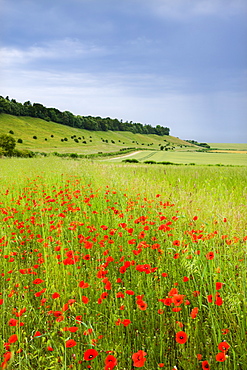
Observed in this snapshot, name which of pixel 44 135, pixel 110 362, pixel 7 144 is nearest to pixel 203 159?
pixel 7 144

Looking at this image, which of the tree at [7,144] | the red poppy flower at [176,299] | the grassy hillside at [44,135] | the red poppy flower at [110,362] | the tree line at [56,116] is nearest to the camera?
the red poppy flower at [110,362]

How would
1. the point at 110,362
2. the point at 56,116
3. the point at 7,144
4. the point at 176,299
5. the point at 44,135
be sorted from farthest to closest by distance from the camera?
1. the point at 56,116
2. the point at 44,135
3. the point at 7,144
4. the point at 176,299
5. the point at 110,362

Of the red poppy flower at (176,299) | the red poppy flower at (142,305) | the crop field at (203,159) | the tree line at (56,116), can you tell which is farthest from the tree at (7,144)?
the tree line at (56,116)

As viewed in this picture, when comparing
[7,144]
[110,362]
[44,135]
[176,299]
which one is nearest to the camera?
[110,362]

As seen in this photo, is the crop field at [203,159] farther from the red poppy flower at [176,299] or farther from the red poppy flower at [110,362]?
the red poppy flower at [110,362]

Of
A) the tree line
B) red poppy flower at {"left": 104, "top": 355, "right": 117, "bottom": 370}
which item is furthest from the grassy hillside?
red poppy flower at {"left": 104, "top": 355, "right": 117, "bottom": 370}

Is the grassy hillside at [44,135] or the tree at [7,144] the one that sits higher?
the grassy hillside at [44,135]

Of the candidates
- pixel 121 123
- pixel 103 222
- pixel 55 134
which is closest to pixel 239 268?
pixel 103 222

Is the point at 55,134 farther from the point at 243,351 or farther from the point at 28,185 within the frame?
the point at 243,351

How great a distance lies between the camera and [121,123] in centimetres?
13762

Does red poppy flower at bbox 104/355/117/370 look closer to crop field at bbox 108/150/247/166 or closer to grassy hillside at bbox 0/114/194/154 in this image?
crop field at bbox 108/150/247/166

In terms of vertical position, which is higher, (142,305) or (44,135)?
(44,135)

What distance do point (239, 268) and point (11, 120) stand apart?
87153 mm

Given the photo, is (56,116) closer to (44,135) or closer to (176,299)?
(44,135)
